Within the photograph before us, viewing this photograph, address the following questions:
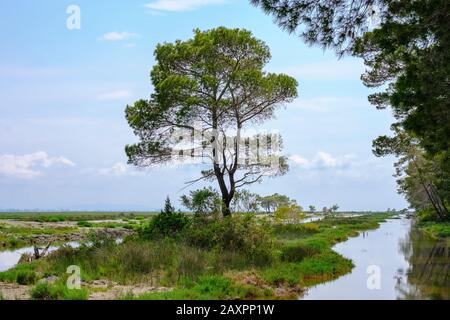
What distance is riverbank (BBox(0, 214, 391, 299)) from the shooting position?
14789mm

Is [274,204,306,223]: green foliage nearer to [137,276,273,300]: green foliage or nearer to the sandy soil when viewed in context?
[137,276,273,300]: green foliage

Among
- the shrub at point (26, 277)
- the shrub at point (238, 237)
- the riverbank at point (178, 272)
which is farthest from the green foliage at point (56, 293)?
the shrub at point (238, 237)

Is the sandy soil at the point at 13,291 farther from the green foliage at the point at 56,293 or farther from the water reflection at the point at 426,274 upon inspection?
the water reflection at the point at 426,274

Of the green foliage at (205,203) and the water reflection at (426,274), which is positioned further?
the green foliage at (205,203)

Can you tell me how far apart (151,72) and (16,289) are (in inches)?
691

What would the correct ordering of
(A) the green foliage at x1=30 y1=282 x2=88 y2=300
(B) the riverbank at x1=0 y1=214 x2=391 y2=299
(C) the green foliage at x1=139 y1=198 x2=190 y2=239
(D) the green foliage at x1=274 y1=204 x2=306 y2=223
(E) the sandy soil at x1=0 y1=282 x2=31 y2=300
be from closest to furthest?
(A) the green foliage at x1=30 y1=282 x2=88 y2=300 < (E) the sandy soil at x1=0 y1=282 x2=31 y2=300 < (B) the riverbank at x1=0 y1=214 x2=391 y2=299 < (C) the green foliage at x1=139 y1=198 x2=190 y2=239 < (D) the green foliage at x1=274 y1=204 x2=306 y2=223

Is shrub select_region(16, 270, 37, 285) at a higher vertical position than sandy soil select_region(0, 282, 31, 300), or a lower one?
higher

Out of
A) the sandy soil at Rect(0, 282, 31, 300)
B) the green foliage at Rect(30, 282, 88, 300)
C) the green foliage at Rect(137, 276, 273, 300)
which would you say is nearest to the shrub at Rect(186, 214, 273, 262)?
the green foliage at Rect(137, 276, 273, 300)

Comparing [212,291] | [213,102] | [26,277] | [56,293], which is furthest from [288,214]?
[56,293]

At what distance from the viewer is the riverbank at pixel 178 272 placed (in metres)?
14.8

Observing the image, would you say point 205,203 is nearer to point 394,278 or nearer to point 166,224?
point 166,224

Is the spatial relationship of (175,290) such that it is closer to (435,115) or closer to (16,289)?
(16,289)

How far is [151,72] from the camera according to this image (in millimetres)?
30500
